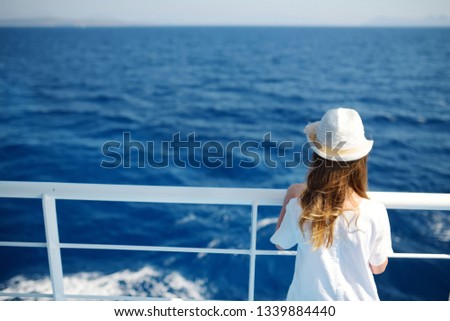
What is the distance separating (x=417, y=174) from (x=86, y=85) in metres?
24.8

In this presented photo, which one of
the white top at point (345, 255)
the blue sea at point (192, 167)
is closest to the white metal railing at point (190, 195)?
the white top at point (345, 255)

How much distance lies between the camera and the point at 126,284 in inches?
245

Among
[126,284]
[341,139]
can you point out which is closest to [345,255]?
[341,139]

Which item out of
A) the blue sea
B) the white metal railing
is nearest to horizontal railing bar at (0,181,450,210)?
the white metal railing

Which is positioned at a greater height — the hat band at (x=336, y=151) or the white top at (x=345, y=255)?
the hat band at (x=336, y=151)

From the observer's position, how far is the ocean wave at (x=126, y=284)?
611 centimetres

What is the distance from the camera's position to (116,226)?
8156 millimetres

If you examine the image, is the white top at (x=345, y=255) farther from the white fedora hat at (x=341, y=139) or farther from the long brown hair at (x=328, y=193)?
the white fedora hat at (x=341, y=139)

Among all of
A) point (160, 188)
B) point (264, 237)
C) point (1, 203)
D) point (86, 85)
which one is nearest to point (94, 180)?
point (1, 203)

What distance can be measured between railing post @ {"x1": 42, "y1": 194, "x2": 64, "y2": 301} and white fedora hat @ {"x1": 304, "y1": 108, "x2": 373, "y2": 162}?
114 centimetres

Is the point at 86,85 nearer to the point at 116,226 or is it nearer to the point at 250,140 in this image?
the point at 250,140

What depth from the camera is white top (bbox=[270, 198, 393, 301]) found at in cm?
137

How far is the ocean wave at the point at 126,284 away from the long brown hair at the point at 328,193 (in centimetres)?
518

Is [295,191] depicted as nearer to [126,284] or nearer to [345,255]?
[345,255]
